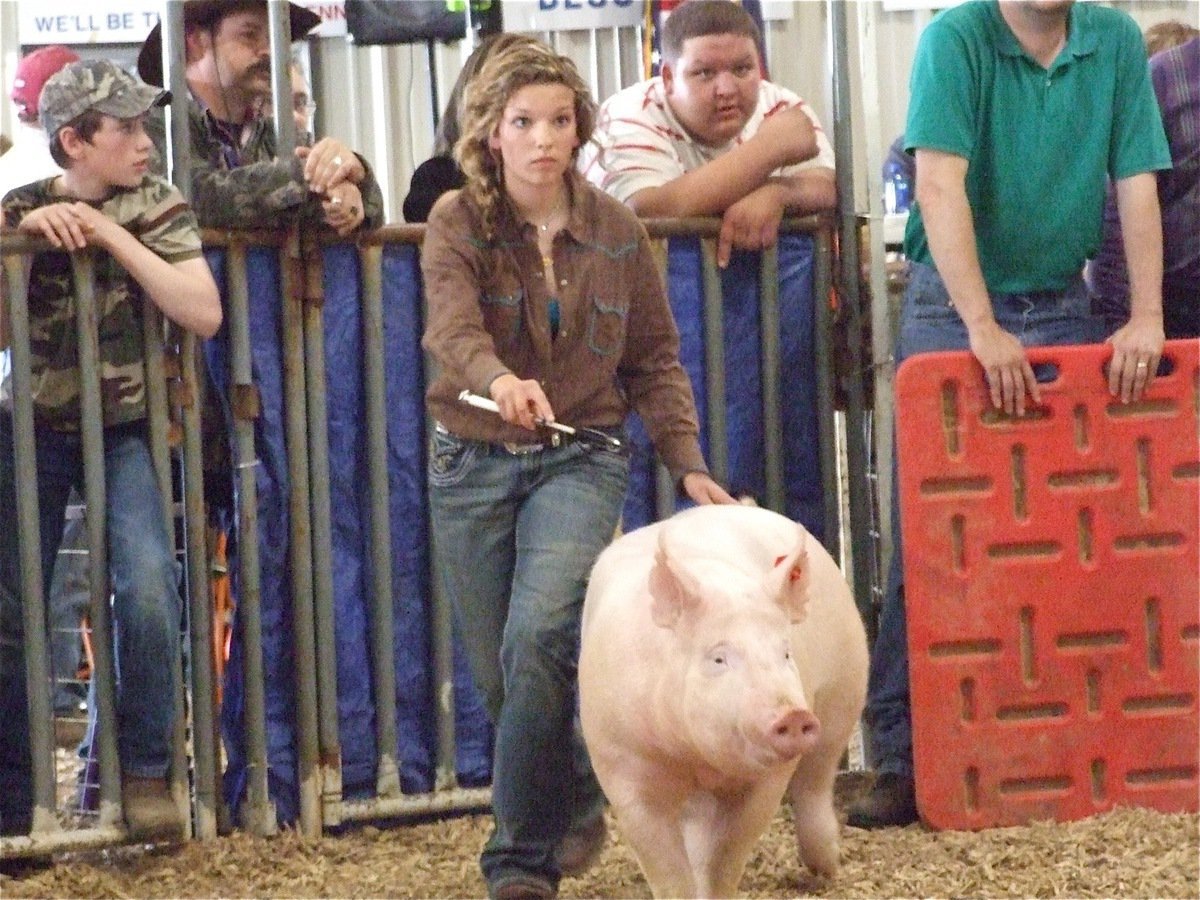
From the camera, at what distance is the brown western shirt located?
3461 millimetres

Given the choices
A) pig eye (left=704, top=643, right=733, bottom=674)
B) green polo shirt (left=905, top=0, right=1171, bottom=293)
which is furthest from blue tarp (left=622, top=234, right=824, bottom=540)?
pig eye (left=704, top=643, right=733, bottom=674)

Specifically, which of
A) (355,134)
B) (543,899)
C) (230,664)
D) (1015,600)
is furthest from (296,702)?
(355,134)

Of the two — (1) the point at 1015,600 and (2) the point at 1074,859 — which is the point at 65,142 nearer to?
(1) the point at 1015,600

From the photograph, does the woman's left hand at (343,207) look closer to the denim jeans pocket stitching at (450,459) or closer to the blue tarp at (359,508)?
the blue tarp at (359,508)

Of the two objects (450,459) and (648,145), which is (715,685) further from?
(648,145)

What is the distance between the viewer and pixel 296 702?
4203 mm

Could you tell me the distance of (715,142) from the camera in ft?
15.0

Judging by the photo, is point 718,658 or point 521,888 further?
point 521,888

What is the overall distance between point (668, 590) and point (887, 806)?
4.72 ft

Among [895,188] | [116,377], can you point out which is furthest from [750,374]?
[895,188]

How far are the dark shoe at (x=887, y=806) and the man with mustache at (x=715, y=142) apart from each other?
1.29 metres

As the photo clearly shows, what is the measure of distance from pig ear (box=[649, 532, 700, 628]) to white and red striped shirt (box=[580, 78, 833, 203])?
1.66 metres

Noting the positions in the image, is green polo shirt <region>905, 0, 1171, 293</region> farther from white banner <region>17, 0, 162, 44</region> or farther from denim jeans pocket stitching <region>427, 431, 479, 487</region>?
white banner <region>17, 0, 162, 44</region>

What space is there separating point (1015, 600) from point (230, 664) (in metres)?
1.80
